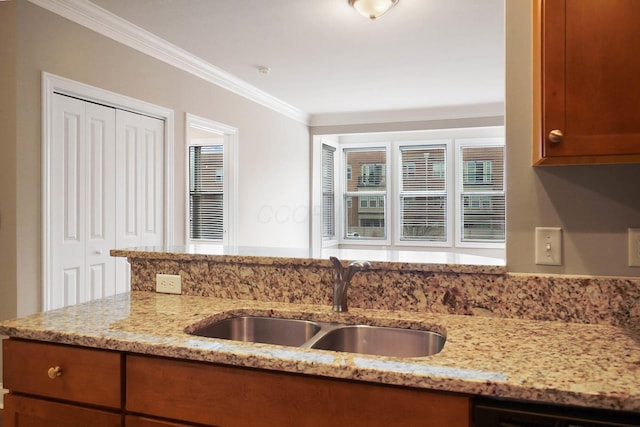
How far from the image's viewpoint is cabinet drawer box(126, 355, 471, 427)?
1017 millimetres

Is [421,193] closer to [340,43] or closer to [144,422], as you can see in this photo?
[340,43]

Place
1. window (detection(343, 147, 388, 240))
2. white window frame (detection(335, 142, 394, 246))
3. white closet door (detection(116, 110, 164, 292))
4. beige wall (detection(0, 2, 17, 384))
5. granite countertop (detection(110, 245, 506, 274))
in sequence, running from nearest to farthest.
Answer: granite countertop (detection(110, 245, 506, 274)) < beige wall (detection(0, 2, 17, 384)) < white closet door (detection(116, 110, 164, 292)) < white window frame (detection(335, 142, 394, 246)) < window (detection(343, 147, 388, 240))

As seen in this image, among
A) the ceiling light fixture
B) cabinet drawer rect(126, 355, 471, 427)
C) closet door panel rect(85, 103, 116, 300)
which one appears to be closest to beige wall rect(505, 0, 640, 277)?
cabinet drawer rect(126, 355, 471, 427)

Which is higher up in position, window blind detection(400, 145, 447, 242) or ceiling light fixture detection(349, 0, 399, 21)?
ceiling light fixture detection(349, 0, 399, 21)

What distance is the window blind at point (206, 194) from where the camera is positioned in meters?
5.43

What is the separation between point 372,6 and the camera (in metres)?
2.91

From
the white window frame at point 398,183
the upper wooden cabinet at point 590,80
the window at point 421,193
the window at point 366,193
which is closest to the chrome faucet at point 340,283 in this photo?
the upper wooden cabinet at point 590,80

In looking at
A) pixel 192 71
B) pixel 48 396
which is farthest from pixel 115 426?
pixel 192 71

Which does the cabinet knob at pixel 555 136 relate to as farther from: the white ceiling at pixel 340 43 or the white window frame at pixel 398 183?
the white window frame at pixel 398 183

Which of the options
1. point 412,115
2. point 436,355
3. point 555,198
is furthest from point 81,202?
point 412,115

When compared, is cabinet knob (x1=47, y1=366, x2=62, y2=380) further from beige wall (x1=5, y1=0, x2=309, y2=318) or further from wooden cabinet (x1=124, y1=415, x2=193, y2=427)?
beige wall (x1=5, y1=0, x2=309, y2=318)

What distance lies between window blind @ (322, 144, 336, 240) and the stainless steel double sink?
5.44m

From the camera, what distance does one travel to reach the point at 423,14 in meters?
3.20

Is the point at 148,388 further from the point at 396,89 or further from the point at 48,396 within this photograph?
the point at 396,89
